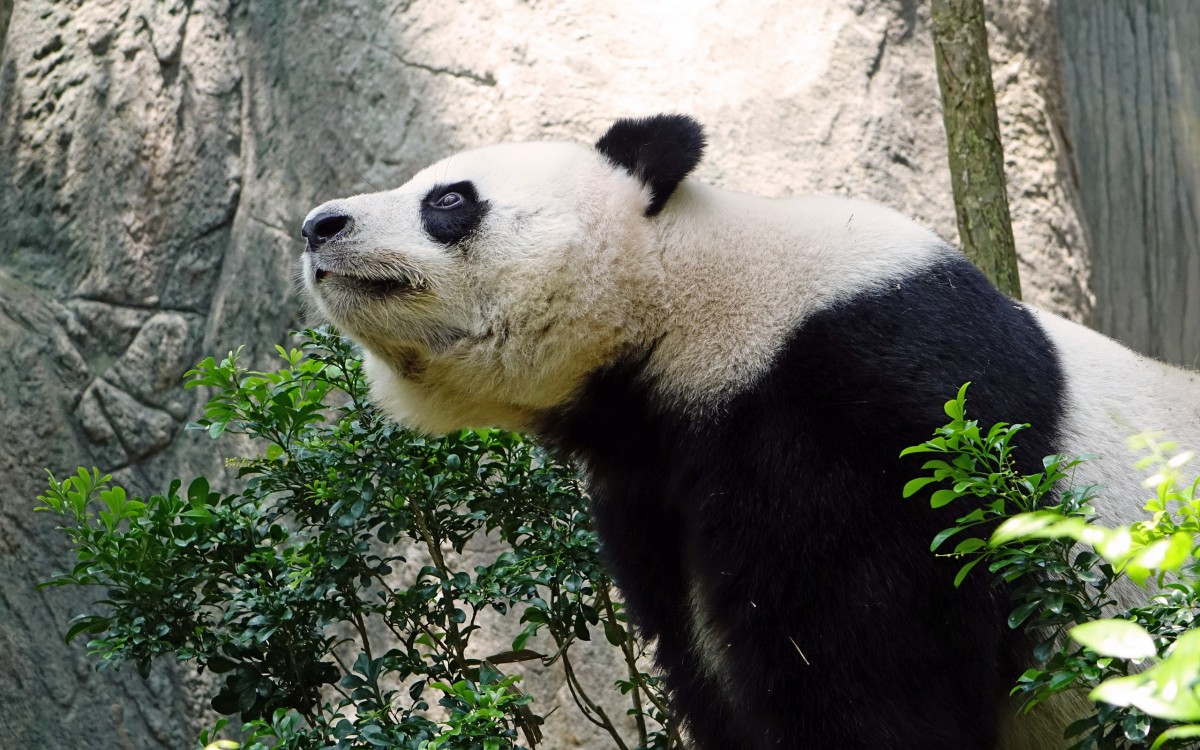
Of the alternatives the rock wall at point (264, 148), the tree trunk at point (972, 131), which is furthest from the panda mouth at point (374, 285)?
the tree trunk at point (972, 131)

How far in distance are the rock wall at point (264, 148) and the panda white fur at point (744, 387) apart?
5.78 feet

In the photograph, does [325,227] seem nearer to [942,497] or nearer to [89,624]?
[89,624]

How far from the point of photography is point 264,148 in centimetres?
504

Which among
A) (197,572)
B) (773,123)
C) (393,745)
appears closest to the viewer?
(393,745)

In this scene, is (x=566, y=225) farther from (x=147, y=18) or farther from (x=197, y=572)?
(x=147, y=18)

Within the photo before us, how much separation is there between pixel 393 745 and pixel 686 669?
0.69 meters

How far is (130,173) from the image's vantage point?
517 centimetres

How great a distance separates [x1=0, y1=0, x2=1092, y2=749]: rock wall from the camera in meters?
4.54

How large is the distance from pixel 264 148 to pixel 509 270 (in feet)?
9.18

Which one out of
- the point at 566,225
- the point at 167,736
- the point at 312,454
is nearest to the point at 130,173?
the point at 167,736

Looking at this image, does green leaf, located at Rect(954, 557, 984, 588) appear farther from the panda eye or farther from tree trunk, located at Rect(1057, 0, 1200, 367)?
tree trunk, located at Rect(1057, 0, 1200, 367)

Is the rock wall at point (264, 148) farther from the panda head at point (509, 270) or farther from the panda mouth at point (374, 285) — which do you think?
the panda mouth at point (374, 285)

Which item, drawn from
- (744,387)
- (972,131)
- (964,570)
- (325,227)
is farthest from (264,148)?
(964,570)

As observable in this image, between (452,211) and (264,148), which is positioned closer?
(452,211)
